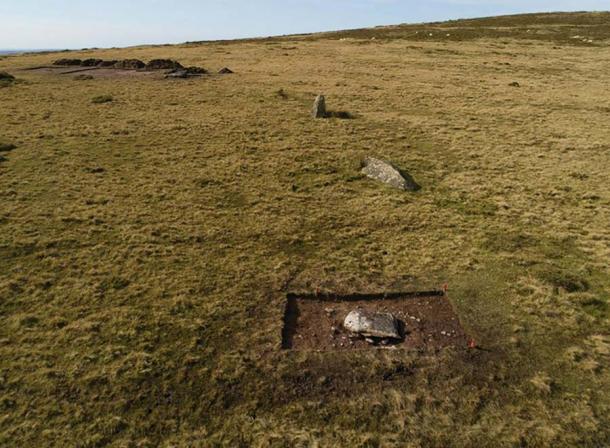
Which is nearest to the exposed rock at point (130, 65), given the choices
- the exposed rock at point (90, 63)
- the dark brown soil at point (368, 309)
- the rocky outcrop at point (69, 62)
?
the exposed rock at point (90, 63)

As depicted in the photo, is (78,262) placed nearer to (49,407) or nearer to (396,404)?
(49,407)

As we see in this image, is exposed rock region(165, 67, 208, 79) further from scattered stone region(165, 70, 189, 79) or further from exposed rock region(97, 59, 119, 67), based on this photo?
exposed rock region(97, 59, 119, 67)

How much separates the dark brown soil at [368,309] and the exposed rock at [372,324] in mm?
190

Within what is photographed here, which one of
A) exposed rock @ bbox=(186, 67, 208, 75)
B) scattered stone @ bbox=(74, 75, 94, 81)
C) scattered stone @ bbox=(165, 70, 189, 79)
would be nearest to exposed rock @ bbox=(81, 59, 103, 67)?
scattered stone @ bbox=(74, 75, 94, 81)

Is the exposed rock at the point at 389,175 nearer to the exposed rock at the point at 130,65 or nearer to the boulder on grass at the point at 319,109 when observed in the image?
the boulder on grass at the point at 319,109

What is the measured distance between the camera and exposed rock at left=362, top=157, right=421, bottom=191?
1895 centimetres

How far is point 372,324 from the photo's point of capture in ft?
33.8

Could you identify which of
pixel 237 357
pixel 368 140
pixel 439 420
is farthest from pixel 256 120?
pixel 439 420

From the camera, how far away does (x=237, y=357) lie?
373 inches

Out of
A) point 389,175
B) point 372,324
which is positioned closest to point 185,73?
point 389,175

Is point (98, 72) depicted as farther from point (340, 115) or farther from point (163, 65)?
point (340, 115)

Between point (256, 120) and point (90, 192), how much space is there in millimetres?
14040

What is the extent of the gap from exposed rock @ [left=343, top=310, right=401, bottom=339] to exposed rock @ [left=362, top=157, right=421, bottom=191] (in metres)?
9.33

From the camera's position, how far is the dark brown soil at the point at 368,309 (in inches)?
396
